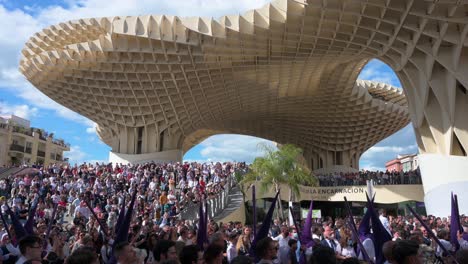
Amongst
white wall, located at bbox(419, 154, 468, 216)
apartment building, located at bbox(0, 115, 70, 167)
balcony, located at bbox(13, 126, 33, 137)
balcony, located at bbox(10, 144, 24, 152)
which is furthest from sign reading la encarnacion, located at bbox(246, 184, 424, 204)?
balcony, located at bbox(13, 126, 33, 137)

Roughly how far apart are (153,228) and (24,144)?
205ft

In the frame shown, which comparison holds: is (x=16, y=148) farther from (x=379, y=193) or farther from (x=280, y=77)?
(x=379, y=193)

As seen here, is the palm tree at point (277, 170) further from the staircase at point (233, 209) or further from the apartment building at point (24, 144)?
the apartment building at point (24, 144)

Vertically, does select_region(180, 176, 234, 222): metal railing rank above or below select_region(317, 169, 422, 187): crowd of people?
below

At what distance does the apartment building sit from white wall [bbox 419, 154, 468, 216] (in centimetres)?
5373

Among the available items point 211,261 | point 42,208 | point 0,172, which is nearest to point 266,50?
point 42,208

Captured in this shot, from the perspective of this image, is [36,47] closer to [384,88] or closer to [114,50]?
[114,50]

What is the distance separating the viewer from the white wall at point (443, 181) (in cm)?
2073

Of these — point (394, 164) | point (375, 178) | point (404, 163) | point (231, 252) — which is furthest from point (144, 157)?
point (394, 164)

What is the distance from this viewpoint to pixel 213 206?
2200cm

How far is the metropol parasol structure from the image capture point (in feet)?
69.8

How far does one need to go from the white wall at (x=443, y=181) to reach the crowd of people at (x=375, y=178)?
466 inches

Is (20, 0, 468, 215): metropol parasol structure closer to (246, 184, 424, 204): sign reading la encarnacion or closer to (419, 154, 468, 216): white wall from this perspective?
(419, 154, 468, 216): white wall

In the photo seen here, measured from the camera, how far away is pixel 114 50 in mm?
31719
